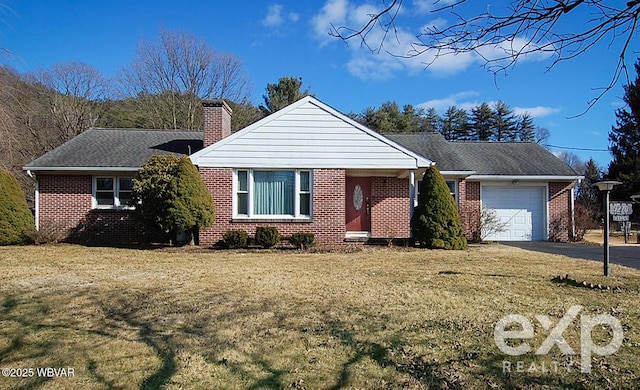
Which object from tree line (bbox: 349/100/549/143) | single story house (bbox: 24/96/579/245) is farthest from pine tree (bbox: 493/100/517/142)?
single story house (bbox: 24/96/579/245)

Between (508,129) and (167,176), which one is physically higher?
(508,129)

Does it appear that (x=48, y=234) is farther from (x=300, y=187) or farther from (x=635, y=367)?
(x=635, y=367)

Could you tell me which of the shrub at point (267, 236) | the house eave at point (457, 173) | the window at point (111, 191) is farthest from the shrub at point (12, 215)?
the house eave at point (457, 173)

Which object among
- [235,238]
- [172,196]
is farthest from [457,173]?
[172,196]

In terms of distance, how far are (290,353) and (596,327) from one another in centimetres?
341

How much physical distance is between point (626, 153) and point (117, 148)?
3346cm

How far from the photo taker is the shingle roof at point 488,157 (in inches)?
613

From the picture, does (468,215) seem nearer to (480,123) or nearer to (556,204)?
Answer: (556,204)

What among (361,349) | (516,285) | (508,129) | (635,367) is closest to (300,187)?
(516,285)

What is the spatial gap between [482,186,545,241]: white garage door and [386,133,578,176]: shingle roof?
2.63ft

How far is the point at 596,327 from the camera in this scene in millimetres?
4531

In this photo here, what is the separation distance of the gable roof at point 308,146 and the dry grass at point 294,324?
15.6 ft

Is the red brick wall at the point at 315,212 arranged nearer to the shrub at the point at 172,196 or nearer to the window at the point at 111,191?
the shrub at the point at 172,196

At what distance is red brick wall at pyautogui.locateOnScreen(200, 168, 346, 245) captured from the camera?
504 inches
